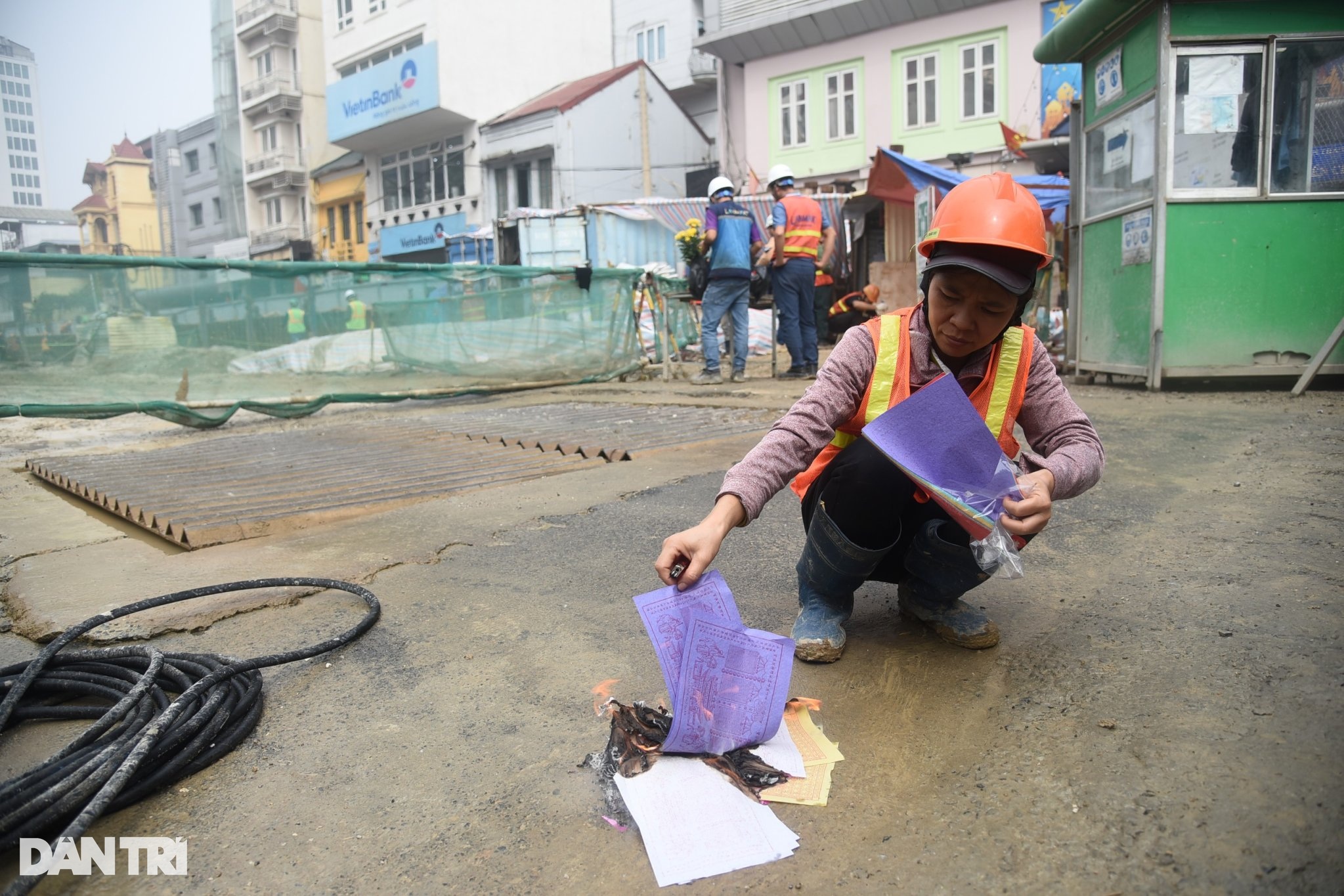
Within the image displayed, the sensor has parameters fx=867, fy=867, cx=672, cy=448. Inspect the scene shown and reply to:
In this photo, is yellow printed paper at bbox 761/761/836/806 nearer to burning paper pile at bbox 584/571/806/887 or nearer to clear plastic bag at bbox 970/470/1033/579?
burning paper pile at bbox 584/571/806/887

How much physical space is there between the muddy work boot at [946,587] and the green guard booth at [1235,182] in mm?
4910

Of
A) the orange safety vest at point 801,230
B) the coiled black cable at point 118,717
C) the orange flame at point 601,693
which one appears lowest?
the orange flame at point 601,693

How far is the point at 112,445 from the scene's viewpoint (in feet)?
19.8

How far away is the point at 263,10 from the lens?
35.2 meters

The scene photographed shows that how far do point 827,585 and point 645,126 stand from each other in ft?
78.8

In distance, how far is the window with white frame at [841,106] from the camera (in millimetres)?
18625

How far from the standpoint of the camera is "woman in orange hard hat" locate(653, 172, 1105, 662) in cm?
164

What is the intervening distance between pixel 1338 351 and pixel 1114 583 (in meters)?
4.67

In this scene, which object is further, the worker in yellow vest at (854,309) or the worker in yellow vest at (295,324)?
the worker in yellow vest at (854,309)

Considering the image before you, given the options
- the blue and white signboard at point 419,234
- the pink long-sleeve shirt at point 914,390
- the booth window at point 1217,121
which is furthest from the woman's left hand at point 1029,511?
the blue and white signboard at point 419,234

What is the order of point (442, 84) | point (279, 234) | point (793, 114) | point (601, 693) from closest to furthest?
1. point (601, 693)
2. point (793, 114)
3. point (442, 84)
4. point (279, 234)

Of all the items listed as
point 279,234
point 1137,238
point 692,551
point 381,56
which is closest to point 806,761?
point 692,551

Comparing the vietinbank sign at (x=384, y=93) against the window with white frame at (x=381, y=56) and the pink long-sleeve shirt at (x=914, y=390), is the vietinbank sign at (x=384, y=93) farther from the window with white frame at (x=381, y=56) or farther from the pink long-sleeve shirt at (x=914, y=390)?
the pink long-sleeve shirt at (x=914, y=390)

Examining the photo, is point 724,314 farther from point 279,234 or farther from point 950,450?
point 279,234
